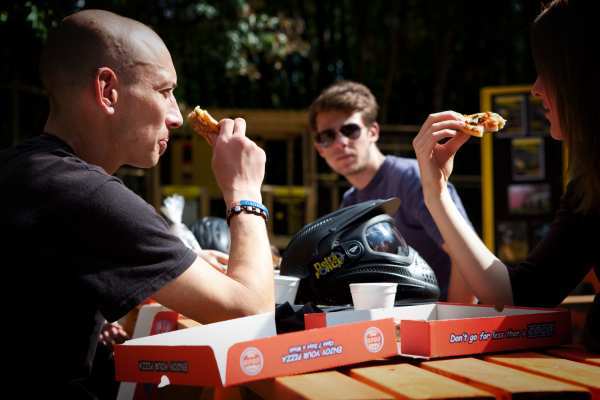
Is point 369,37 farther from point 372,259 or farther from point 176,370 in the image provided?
point 176,370

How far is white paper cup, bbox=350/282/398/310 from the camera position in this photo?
190 centimetres

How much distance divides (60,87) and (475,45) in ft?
33.3

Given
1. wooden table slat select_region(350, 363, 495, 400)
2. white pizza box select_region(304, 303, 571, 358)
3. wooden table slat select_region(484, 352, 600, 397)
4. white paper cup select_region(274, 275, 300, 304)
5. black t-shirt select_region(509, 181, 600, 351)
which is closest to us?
wooden table slat select_region(350, 363, 495, 400)

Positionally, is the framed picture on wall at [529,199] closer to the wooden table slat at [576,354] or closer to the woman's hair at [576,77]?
the woman's hair at [576,77]

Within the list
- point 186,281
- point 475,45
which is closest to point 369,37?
point 475,45

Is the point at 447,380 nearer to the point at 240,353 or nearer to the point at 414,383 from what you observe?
the point at 414,383

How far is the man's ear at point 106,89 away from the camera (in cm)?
183

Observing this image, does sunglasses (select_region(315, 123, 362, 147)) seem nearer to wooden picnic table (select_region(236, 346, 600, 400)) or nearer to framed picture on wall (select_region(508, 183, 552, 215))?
wooden picnic table (select_region(236, 346, 600, 400))

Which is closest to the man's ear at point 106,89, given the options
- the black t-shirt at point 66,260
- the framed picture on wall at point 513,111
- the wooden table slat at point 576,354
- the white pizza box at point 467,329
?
the black t-shirt at point 66,260

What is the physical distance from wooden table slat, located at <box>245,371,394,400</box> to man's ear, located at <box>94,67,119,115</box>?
2.87 ft

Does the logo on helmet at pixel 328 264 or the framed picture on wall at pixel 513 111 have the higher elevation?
the framed picture on wall at pixel 513 111

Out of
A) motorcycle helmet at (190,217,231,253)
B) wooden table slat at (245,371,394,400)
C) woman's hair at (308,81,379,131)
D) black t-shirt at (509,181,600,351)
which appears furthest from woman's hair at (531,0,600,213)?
woman's hair at (308,81,379,131)

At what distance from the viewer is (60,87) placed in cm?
187

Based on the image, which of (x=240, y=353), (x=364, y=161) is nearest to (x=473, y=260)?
(x=240, y=353)
